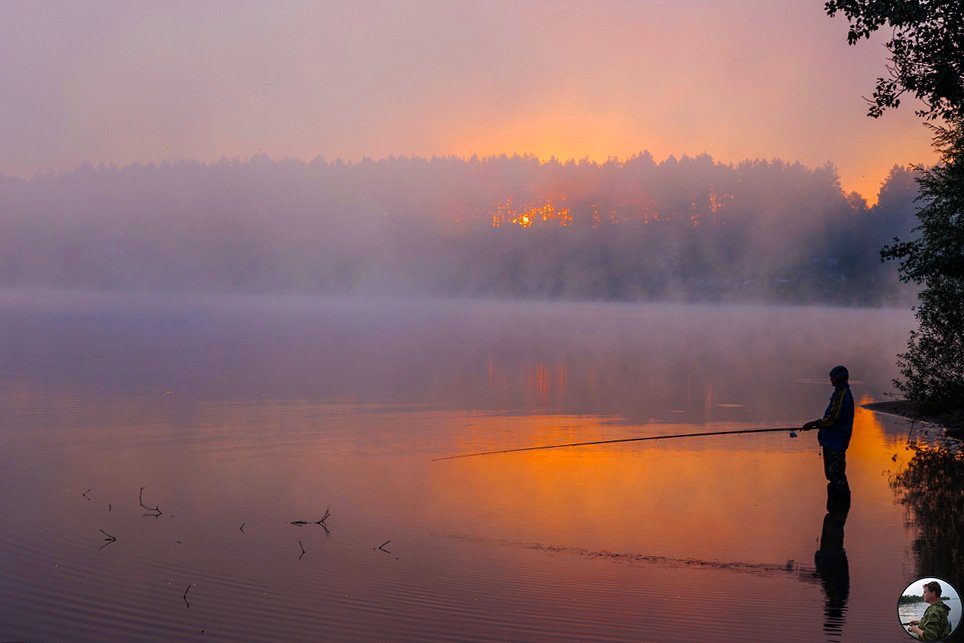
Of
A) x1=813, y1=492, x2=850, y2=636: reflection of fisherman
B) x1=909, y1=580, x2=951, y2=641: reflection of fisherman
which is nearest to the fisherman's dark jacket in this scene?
x1=813, y1=492, x2=850, y2=636: reflection of fisherman

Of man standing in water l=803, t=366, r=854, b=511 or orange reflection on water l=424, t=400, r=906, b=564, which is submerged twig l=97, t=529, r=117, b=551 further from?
man standing in water l=803, t=366, r=854, b=511

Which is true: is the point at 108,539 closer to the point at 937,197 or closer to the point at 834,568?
the point at 834,568

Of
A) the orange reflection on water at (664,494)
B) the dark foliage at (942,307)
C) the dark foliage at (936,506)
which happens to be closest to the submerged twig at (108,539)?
the orange reflection on water at (664,494)

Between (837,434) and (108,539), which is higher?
(837,434)

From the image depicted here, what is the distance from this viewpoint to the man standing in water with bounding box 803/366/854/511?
1233 centimetres

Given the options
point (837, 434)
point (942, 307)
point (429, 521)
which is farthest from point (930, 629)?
point (942, 307)

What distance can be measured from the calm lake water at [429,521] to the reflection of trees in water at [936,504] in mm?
195

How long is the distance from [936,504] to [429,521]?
7.52 meters

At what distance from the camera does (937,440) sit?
1906 centimetres

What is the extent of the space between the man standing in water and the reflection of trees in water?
38.0 inches

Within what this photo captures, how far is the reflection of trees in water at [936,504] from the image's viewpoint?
9.94 m

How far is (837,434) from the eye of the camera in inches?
487

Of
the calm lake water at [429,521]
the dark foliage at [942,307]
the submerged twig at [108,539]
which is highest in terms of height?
the dark foliage at [942,307]

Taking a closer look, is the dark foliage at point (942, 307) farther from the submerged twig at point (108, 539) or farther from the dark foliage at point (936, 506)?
the submerged twig at point (108, 539)
